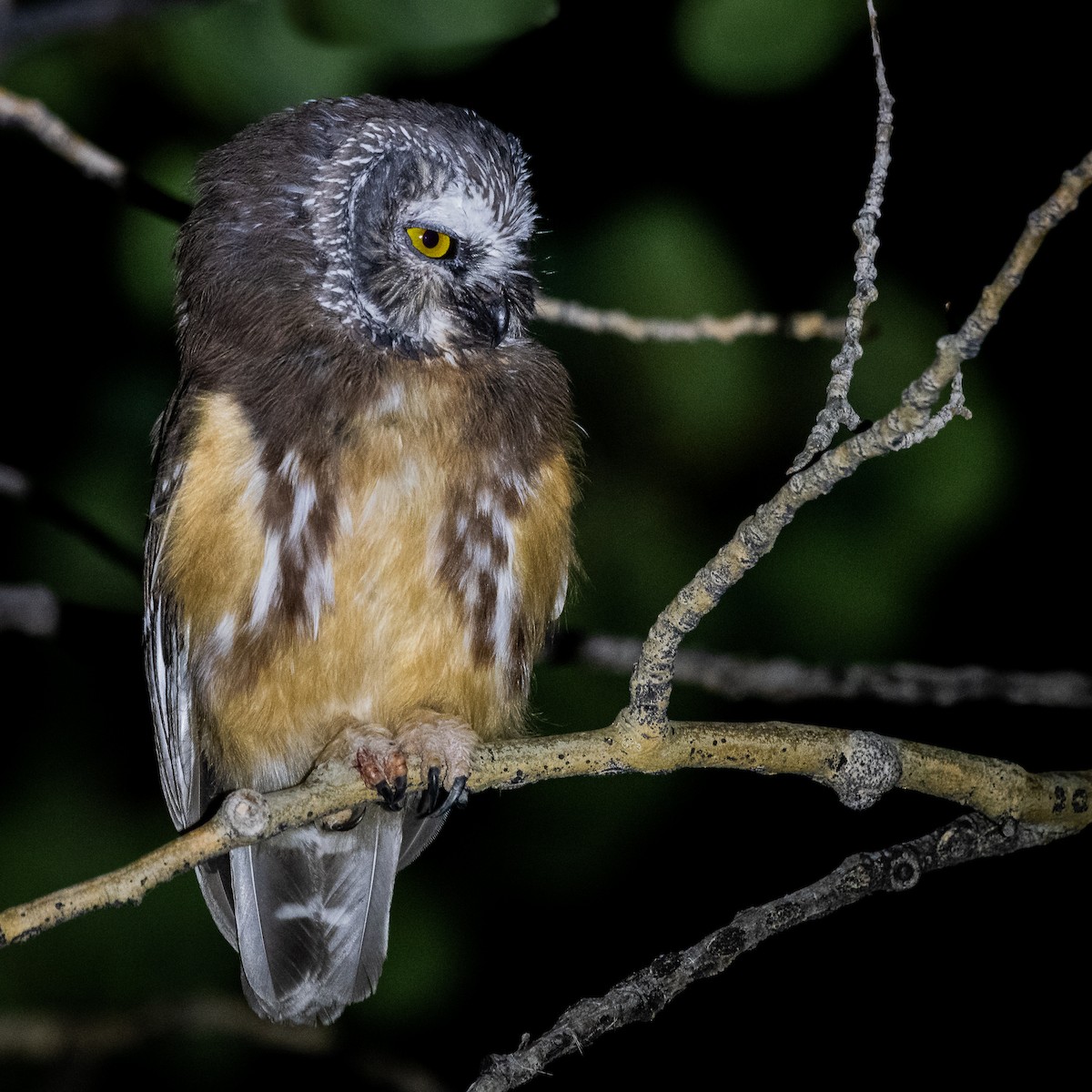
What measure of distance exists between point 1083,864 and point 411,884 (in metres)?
1.96

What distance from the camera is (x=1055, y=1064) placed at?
3334 mm

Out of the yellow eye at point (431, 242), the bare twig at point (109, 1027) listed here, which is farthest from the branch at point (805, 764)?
the bare twig at point (109, 1027)

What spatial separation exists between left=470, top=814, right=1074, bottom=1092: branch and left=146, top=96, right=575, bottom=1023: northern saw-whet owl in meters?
0.58

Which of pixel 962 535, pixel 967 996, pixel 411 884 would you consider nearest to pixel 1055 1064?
pixel 967 996

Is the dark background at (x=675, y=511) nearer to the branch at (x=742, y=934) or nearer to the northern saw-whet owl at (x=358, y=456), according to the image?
the northern saw-whet owl at (x=358, y=456)

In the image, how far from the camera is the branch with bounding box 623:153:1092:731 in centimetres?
130

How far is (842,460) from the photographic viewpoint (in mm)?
1522

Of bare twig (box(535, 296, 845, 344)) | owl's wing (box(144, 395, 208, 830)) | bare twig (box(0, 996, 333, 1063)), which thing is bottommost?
bare twig (box(0, 996, 333, 1063))

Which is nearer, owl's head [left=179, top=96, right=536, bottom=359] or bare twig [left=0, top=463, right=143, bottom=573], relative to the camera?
owl's head [left=179, top=96, right=536, bottom=359]

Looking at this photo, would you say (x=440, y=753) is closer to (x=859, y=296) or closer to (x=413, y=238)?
(x=413, y=238)

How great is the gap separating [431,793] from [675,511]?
1500 mm

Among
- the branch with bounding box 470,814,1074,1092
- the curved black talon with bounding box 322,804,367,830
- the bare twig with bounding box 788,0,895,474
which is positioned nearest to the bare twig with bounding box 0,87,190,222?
the curved black talon with bounding box 322,804,367,830

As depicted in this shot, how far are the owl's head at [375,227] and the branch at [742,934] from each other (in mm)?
1209

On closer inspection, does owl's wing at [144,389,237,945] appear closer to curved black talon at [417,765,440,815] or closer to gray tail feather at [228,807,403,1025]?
gray tail feather at [228,807,403,1025]
